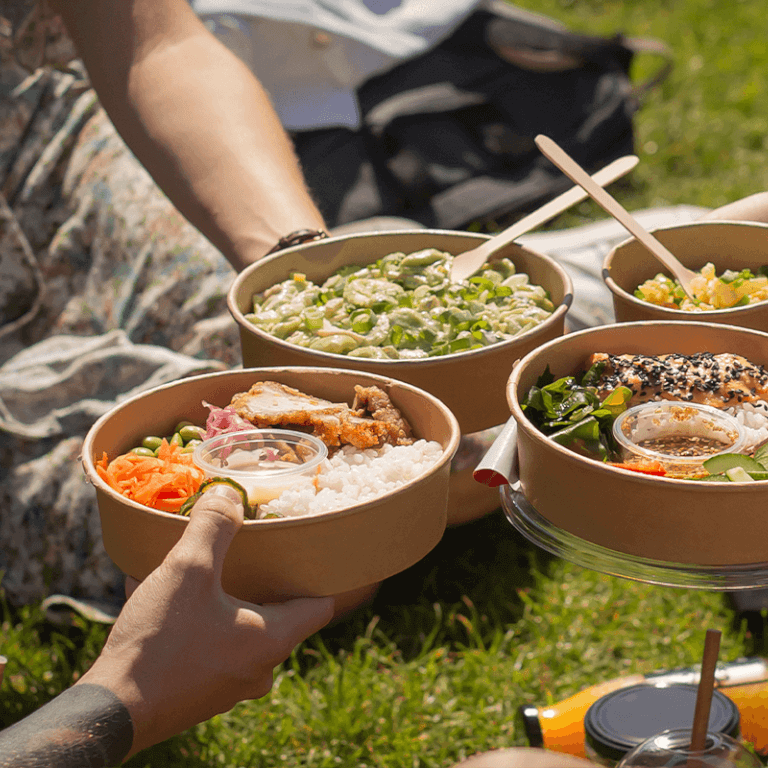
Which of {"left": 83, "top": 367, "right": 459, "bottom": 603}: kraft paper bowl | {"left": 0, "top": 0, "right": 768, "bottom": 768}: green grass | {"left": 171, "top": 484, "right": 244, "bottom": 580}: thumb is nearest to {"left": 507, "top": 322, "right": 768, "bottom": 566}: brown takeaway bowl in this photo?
{"left": 83, "top": 367, "right": 459, "bottom": 603}: kraft paper bowl

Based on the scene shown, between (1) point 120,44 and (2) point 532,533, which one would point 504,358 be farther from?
(1) point 120,44

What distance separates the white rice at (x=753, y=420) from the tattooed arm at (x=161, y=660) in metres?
0.52

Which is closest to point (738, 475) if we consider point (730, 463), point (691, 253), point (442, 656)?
point (730, 463)

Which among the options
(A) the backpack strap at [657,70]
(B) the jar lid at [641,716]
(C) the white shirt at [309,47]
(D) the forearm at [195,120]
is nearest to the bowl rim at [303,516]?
(D) the forearm at [195,120]

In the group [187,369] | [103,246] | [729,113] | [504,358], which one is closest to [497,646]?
[187,369]

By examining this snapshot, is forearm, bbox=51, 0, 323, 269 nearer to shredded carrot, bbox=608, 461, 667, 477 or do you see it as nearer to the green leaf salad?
the green leaf salad

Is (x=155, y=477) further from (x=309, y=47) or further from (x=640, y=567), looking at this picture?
(x=309, y=47)

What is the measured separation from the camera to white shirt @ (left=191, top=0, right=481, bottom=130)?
126 inches

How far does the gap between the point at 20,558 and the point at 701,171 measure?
3704 mm

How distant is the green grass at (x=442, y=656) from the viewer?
1.97 m

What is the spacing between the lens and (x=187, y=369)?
2.10 meters

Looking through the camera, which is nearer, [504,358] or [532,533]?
[532,533]

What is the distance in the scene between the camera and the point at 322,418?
1.15 meters

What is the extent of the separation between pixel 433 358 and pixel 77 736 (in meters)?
0.61
